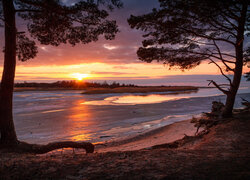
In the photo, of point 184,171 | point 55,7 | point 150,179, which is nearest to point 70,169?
point 150,179

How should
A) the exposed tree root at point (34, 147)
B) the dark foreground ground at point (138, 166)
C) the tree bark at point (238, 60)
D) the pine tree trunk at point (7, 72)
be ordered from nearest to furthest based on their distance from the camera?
the dark foreground ground at point (138, 166), the pine tree trunk at point (7, 72), the exposed tree root at point (34, 147), the tree bark at point (238, 60)

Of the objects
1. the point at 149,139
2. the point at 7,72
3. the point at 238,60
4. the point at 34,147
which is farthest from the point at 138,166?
the point at 238,60

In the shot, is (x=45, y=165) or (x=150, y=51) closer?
(x=45, y=165)

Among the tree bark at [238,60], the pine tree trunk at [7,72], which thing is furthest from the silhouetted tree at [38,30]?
the tree bark at [238,60]

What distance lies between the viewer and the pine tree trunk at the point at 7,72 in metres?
6.05

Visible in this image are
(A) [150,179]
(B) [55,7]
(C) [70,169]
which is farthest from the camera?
(B) [55,7]

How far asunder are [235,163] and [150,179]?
2166 millimetres

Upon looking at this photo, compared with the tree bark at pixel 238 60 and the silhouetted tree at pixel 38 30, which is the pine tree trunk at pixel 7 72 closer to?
the silhouetted tree at pixel 38 30

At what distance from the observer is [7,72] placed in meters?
6.15

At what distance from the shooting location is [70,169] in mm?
3863

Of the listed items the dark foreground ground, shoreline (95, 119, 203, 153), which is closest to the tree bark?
shoreline (95, 119, 203, 153)

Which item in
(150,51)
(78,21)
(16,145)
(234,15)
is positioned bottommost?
(16,145)

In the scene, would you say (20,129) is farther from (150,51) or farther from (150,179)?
(150,179)

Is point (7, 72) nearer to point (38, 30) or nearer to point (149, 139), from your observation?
point (38, 30)
